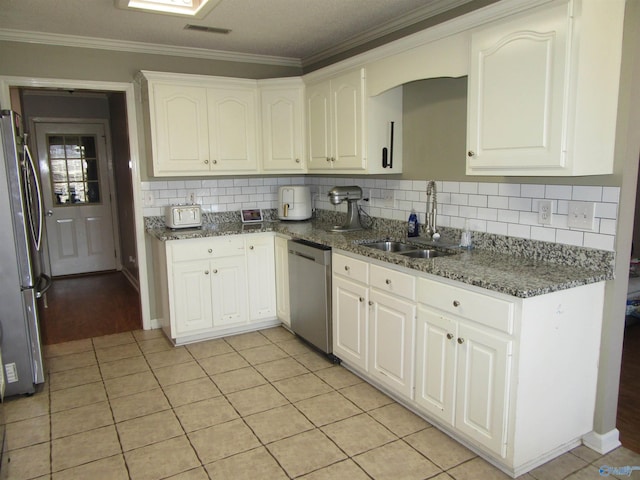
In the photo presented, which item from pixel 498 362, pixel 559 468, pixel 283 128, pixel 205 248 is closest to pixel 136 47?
pixel 283 128

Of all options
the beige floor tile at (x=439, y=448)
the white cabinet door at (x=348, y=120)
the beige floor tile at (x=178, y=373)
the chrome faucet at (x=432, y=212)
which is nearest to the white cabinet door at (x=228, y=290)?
the beige floor tile at (x=178, y=373)

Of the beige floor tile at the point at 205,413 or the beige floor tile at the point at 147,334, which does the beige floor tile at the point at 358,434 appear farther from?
the beige floor tile at the point at 147,334

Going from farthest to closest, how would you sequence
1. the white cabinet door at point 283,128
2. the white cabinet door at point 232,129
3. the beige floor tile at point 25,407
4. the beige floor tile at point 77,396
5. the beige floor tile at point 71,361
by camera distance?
the white cabinet door at point 283,128
the white cabinet door at point 232,129
the beige floor tile at point 71,361
the beige floor tile at point 77,396
the beige floor tile at point 25,407

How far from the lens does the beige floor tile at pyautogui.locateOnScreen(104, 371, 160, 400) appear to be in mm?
3055

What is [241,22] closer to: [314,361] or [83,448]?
[314,361]

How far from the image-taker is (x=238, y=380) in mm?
3189

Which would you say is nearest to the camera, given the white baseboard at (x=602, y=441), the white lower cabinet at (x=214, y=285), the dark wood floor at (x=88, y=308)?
the white baseboard at (x=602, y=441)

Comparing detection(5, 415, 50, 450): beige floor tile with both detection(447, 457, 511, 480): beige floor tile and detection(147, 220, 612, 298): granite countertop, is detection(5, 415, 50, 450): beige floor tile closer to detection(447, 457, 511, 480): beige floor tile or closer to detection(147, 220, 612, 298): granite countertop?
detection(147, 220, 612, 298): granite countertop

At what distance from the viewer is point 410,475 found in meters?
2.17

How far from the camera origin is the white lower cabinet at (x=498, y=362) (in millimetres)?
2020

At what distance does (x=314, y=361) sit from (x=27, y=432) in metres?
1.81

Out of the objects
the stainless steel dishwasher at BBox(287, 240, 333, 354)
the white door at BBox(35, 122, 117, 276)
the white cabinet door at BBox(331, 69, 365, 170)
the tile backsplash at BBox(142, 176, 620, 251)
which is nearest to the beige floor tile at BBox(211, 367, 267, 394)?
the stainless steel dishwasher at BBox(287, 240, 333, 354)

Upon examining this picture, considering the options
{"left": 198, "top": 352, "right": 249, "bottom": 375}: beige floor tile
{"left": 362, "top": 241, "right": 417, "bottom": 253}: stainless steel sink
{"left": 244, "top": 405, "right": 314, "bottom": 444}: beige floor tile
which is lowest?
{"left": 244, "top": 405, "right": 314, "bottom": 444}: beige floor tile

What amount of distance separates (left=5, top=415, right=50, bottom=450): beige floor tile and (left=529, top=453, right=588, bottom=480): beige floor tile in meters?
2.52
